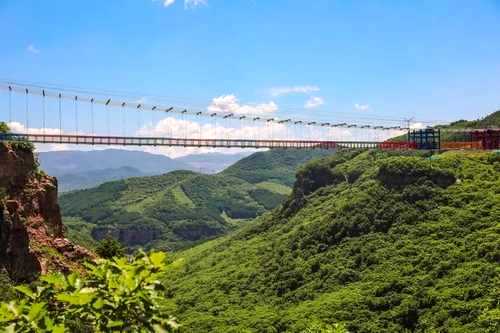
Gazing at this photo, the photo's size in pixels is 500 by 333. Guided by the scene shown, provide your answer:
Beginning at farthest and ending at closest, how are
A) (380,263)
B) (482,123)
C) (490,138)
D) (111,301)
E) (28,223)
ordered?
(482,123)
(490,138)
(380,263)
(28,223)
(111,301)

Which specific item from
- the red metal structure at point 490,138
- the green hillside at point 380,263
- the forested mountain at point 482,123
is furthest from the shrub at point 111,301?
the forested mountain at point 482,123

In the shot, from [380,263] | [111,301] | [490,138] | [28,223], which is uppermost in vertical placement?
[490,138]

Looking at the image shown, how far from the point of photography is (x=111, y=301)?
5676 mm

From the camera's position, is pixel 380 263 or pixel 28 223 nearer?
pixel 28 223

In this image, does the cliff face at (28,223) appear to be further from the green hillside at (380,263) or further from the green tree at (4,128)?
the green hillside at (380,263)

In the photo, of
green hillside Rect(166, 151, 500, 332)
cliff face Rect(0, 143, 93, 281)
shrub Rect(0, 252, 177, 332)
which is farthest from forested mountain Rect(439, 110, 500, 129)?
shrub Rect(0, 252, 177, 332)

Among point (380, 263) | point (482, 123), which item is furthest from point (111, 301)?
point (482, 123)

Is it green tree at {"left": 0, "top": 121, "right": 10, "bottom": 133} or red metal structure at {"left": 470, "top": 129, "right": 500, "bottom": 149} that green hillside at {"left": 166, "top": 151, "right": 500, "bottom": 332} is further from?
green tree at {"left": 0, "top": 121, "right": 10, "bottom": 133}

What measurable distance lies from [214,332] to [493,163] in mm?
40236

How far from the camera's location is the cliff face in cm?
3800

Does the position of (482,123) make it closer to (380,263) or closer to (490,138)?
(490,138)

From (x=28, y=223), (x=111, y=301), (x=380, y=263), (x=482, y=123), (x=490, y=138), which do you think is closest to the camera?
(x=111, y=301)

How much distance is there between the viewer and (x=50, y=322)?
5.27m

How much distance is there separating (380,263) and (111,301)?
2456 inches
